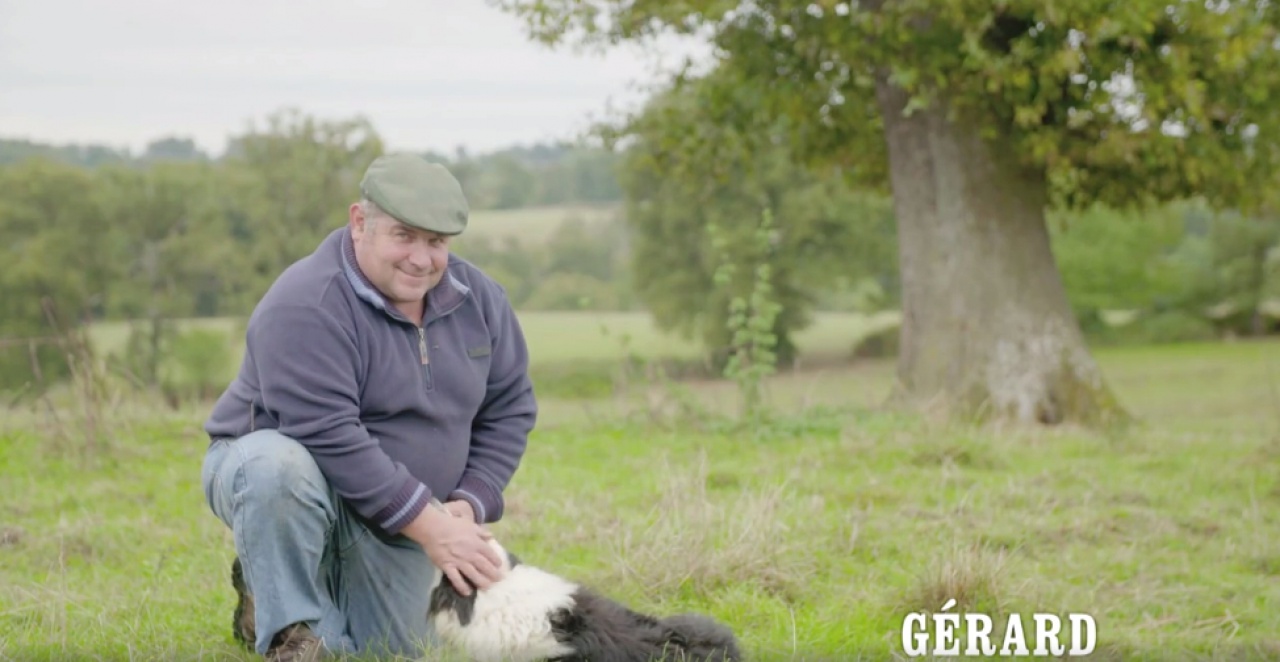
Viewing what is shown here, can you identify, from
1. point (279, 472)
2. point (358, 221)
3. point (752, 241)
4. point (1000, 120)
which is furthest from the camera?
point (752, 241)

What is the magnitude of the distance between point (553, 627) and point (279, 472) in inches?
35.0

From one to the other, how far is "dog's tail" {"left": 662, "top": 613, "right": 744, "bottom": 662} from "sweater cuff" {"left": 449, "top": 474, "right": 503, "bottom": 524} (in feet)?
2.23

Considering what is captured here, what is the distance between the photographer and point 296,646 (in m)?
3.67

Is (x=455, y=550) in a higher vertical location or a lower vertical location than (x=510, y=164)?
lower

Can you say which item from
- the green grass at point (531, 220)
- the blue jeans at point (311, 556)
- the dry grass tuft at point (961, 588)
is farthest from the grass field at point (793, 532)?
the green grass at point (531, 220)

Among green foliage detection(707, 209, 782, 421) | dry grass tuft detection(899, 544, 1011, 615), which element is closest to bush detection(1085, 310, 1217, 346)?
green foliage detection(707, 209, 782, 421)

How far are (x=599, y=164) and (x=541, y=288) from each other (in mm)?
14813

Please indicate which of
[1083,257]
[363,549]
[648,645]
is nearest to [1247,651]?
[648,645]

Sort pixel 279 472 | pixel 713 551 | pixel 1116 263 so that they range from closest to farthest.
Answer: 1. pixel 279 472
2. pixel 713 551
3. pixel 1116 263

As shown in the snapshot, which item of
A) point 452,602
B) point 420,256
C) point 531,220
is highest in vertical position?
point 531,220

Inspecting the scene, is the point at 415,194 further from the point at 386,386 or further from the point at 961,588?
the point at 961,588

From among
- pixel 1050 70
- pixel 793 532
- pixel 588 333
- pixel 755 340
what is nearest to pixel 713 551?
pixel 793 532

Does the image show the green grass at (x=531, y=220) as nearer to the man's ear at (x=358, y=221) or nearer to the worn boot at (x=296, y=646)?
the man's ear at (x=358, y=221)

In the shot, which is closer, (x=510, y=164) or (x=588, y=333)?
(x=588, y=333)
